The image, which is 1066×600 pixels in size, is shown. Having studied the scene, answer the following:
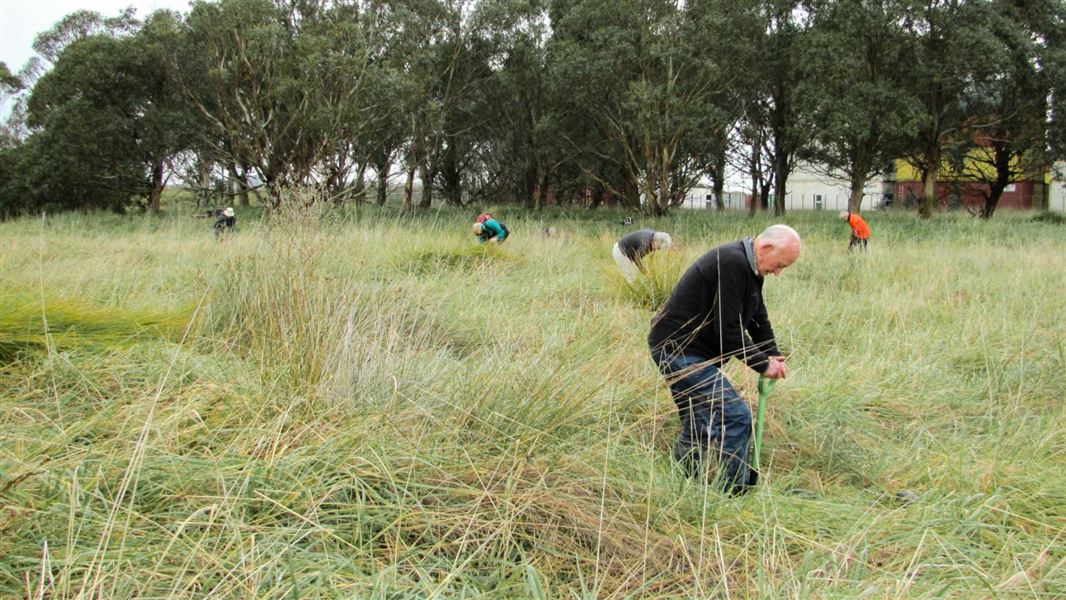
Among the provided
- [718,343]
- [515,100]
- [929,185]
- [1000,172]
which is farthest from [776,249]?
[1000,172]

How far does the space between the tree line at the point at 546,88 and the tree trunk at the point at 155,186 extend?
0.22 ft

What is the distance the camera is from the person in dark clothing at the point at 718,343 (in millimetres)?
3203

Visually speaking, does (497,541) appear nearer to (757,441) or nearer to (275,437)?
(275,437)

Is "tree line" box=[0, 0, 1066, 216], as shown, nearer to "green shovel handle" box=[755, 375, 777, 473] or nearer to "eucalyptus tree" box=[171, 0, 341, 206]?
"eucalyptus tree" box=[171, 0, 341, 206]

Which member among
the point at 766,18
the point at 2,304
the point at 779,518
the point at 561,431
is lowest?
the point at 779,518

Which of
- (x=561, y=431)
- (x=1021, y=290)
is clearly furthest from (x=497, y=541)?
(x=1021, y=290)

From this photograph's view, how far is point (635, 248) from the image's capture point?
281 inches

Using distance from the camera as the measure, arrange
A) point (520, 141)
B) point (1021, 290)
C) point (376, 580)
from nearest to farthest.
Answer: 1. point (376, 580)
2. point (1021, 290)
3. point (520, 141)

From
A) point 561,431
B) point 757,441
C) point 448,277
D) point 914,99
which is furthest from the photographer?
point 914,99

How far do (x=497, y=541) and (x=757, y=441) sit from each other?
1.39 metres

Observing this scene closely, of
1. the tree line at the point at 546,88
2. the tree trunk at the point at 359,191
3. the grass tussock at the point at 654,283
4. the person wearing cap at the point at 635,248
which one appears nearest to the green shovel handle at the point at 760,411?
the grass tussock at the point at 654,283

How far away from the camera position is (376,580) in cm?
204

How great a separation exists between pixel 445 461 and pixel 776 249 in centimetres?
180

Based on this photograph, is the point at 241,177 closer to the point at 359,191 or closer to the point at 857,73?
the point at 359,191
